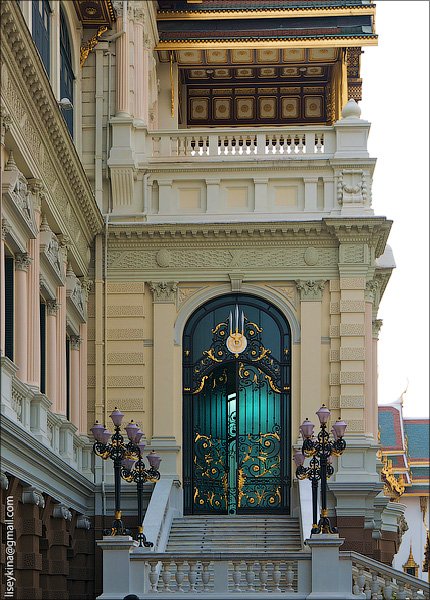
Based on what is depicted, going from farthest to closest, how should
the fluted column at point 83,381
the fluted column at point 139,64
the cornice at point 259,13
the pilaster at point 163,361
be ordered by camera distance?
the cornice at point 259,13 → the fluted column at point 139,64 → the pilaster at point 163,361 → the fluted column at point 83,381

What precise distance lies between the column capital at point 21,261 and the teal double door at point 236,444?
29.4 ft

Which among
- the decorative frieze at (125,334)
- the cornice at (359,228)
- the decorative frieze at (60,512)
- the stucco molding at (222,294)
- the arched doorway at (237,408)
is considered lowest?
the decorative frieze at (60,512)

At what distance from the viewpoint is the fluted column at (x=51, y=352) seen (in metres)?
31.1

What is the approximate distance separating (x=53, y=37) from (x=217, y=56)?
1130 centimetres

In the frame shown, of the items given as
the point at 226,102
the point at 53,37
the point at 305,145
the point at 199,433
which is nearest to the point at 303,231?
the point at 305,145

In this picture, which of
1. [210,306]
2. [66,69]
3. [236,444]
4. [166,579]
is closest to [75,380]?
[210,306]

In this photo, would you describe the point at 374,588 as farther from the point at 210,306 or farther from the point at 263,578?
the point at 210,306

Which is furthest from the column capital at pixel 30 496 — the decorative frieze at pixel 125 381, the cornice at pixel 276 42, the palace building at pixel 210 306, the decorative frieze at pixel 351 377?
the cornice at pixel 276 42

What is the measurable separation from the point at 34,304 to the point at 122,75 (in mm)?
9691

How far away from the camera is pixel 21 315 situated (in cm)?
2764

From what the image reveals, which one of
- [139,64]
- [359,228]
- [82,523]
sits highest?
[139,64]

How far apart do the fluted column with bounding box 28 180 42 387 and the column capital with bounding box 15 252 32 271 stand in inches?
12.6

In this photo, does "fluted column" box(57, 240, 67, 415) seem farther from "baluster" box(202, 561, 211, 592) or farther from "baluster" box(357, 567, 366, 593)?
"baluster" box(357, 567, 366, 593)

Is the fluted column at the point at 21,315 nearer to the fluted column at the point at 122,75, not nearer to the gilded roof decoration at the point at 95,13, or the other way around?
the gilded roof decoration at the point at 95,13
